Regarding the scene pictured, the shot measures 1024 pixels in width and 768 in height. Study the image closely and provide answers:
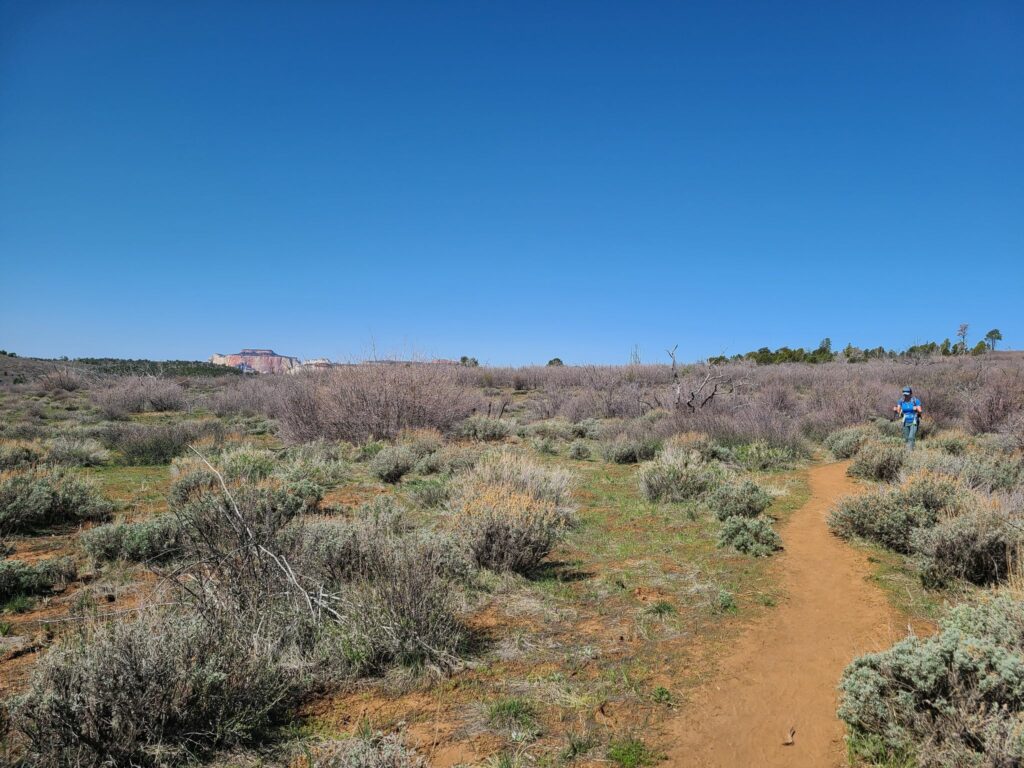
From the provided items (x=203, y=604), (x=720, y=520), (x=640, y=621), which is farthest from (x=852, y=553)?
(x=203, y=604)

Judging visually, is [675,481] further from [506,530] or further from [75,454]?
[75,454]

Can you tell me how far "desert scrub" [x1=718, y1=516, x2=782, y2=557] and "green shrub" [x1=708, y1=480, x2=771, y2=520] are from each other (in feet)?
3.02

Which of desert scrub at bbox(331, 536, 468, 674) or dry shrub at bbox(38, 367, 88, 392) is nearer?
desert scrub at bbox(331, 536, 468, 674)

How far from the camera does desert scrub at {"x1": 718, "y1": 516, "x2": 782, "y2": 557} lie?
25.2 ft

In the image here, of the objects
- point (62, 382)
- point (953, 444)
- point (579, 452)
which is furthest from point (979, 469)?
point (62, 382)

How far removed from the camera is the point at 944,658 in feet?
11.0

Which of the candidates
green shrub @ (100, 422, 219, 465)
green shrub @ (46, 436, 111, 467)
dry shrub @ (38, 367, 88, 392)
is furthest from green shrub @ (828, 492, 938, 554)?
dry shrub @ (38, 367, 88, 392)

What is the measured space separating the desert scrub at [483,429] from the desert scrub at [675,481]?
332 inches

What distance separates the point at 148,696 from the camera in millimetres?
3242

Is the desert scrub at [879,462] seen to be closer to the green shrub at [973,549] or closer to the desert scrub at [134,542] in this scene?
the green shrub at [973,549]

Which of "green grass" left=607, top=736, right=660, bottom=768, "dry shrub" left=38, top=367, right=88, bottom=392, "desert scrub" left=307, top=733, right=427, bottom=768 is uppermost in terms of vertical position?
"dry shrub" left=38, top=367, right=88, bottom=392

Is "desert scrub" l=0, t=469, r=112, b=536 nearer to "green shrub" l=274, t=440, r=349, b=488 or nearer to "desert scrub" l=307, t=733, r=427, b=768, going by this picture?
"green shrub" l=274, t=440, r=349, b=488

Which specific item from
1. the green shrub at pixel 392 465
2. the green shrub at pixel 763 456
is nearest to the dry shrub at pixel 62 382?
the green shrub at pixel 392 465

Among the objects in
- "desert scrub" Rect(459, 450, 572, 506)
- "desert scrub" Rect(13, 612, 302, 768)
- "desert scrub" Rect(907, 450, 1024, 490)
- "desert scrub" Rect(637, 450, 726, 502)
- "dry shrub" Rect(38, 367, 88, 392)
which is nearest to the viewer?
"desert scrub" Rect(13, 612, 302, 768)
